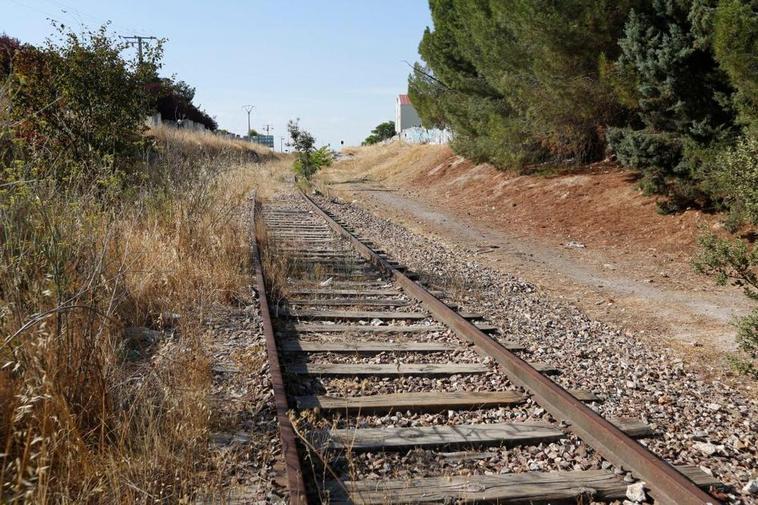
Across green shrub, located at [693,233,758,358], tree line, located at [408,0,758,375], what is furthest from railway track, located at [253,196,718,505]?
tree line, located at [408,0,758,375]

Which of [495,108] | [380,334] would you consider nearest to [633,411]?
[380,334]

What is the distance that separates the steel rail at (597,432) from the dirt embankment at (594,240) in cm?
189

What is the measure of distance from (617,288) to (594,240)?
13.0 feet

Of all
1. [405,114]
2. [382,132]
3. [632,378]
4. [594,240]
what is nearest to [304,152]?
[594,240]

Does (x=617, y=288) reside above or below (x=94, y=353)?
below

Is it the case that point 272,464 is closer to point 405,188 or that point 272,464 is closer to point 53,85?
point 53,85

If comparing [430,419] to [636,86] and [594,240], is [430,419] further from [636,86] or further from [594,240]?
[636,86]

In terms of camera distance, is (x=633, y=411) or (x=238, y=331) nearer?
(x=633, y=411)

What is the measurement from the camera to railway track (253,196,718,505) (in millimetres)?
3100

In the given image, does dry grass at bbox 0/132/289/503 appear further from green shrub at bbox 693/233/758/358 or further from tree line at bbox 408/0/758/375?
tree line at bbox 408/0/758/375

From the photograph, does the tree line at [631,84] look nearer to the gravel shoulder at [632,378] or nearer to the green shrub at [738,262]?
the gravel shoulder at [632,378]

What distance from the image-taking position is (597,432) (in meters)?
3.57

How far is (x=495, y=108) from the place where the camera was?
18797 mm

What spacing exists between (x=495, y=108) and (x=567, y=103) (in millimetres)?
5344
